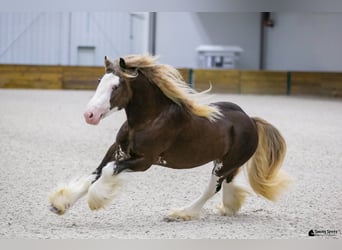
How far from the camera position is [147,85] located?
1.84 metres

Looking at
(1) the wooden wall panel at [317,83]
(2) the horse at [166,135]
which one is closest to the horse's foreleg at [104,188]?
(2) the horse at [166,135]

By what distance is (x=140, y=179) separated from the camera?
2.03m

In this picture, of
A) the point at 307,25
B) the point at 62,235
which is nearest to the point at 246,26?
the point at 307,25

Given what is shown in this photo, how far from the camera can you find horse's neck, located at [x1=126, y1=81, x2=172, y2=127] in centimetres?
183

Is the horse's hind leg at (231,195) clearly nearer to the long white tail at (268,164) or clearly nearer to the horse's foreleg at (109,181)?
the long white tail at (268,164)

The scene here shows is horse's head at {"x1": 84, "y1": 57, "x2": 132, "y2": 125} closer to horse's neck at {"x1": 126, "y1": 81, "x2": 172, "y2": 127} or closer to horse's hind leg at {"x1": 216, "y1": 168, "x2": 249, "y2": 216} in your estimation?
horse's neck at {"x1": 126, "y1": 81, "x2": 172, "y2": 127}

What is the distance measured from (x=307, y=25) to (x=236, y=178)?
→ 0.57 m

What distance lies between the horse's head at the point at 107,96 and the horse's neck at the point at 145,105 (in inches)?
1.8

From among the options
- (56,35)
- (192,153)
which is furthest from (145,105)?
(56,35)

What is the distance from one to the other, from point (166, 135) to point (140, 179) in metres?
0.25

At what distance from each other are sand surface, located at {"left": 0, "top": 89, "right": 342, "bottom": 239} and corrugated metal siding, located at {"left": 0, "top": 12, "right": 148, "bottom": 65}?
4.9 inches

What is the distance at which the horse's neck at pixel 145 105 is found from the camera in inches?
71.9

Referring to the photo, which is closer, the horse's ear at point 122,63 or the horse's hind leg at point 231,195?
the horse's ear at point 122,63

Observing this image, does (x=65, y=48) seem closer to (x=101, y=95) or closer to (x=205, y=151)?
(x=101, y=95)
